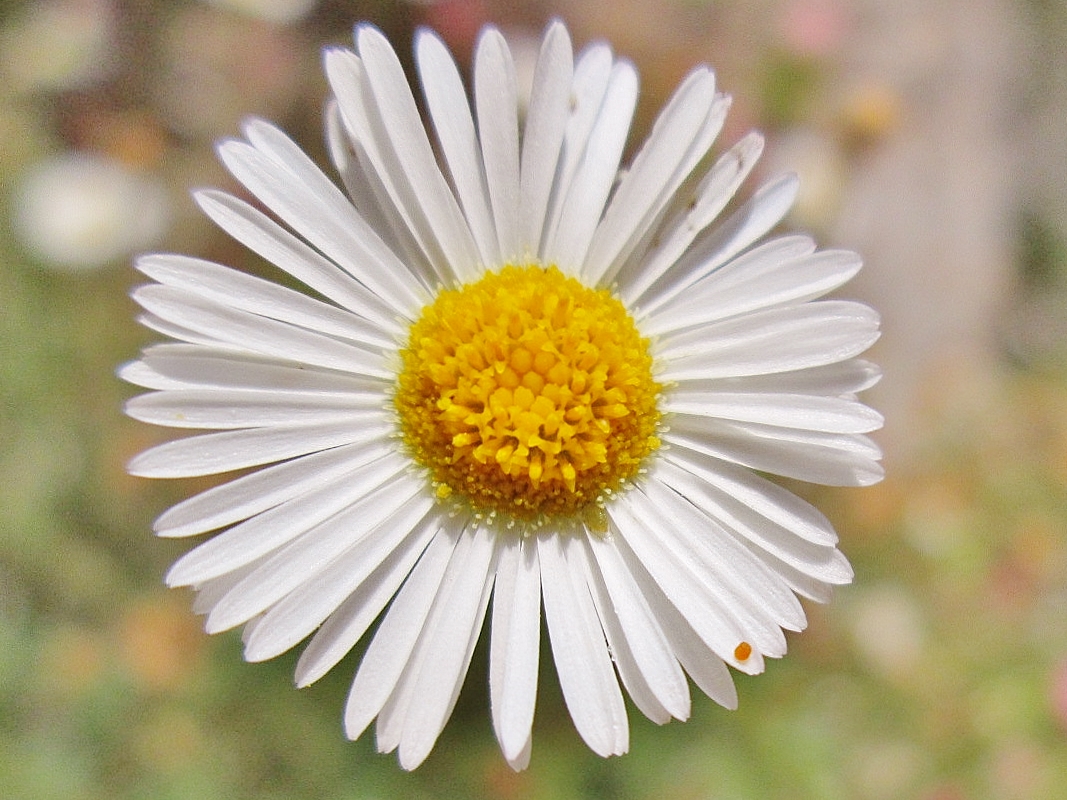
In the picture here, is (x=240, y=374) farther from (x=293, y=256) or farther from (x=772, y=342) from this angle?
(x=772, y=342)

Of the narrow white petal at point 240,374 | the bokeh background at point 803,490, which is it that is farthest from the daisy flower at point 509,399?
the bokeh background at point 803,490

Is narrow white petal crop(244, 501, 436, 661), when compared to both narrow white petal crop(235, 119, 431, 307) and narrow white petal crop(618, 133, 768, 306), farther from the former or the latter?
narrow white petal crop(618, 133, 768, 306)

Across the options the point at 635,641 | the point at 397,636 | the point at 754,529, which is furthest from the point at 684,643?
the point at 397,636

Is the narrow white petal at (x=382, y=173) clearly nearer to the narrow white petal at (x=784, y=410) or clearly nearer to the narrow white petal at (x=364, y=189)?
the narrow white petal at (x=364, y=189)

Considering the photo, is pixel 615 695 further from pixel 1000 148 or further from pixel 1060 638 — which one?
pixel 1000 148

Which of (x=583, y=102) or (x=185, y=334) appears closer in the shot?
(x=185, y=334)

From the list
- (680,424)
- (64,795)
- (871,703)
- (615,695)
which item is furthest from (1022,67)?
(64,795)

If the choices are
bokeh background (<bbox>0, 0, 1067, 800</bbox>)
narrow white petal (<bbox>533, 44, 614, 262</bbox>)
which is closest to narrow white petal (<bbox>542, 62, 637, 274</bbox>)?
narrow white petal (<bbox>533, 44, 614, 262</bbox>)
